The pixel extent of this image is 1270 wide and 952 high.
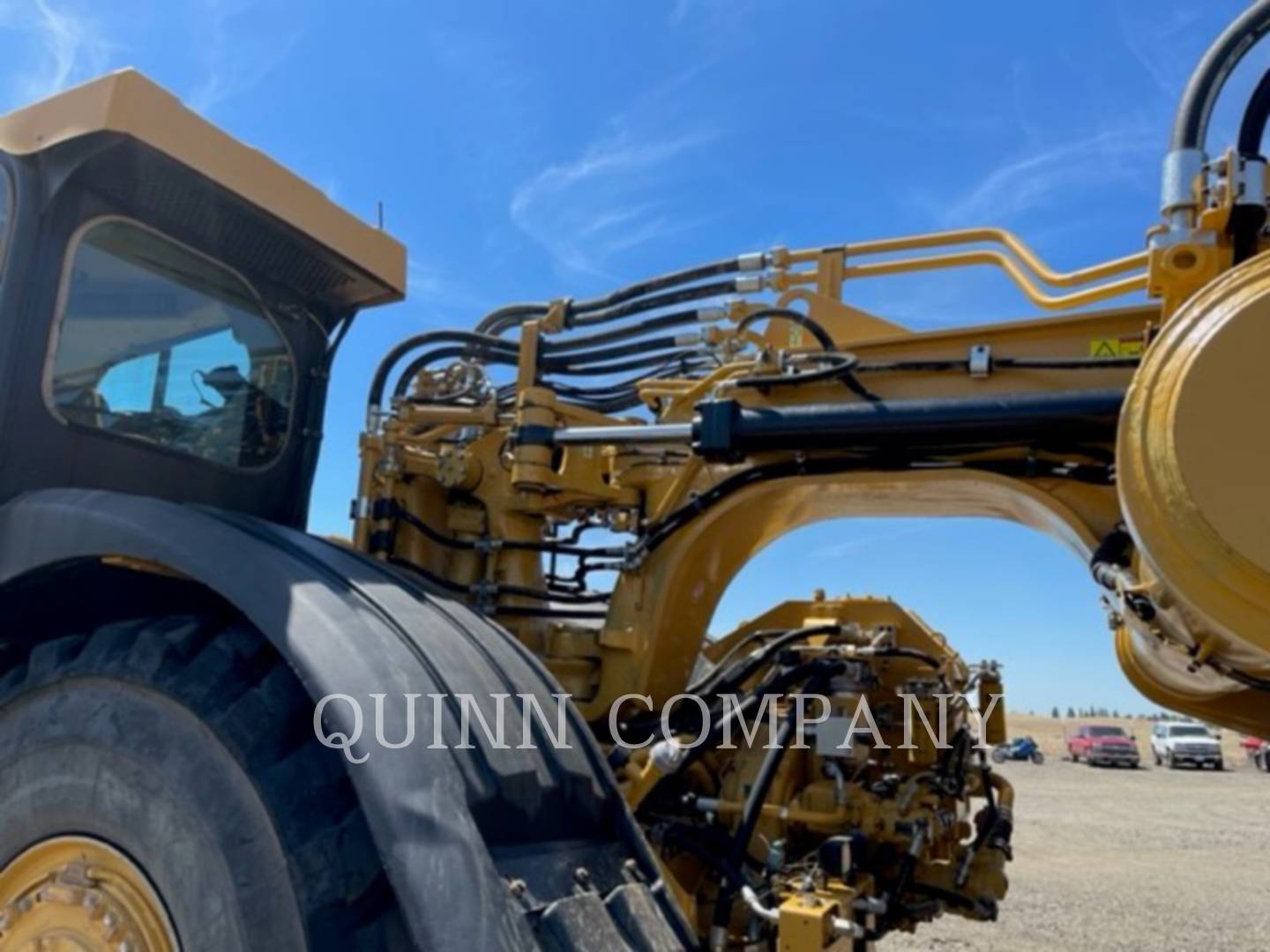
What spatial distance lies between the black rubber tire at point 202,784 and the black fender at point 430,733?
15 centimetres

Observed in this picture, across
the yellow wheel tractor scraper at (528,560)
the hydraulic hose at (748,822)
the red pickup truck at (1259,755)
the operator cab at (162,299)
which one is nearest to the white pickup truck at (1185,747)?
the red pickup truck at (1259,755)

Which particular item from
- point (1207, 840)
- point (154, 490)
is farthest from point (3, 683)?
point (1207, 840)

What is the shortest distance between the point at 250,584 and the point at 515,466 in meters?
2.14

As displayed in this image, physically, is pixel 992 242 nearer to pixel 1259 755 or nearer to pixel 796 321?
pixel 796 321

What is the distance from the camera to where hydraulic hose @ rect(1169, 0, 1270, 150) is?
2.41 m

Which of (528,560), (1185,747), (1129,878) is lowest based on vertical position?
(1129,878)

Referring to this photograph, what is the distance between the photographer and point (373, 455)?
444cm

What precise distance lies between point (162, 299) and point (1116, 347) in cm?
264

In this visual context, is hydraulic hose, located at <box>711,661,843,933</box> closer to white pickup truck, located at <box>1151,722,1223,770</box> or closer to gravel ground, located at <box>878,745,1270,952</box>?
gravel ground, located at <box>878,745,1270,952</box>

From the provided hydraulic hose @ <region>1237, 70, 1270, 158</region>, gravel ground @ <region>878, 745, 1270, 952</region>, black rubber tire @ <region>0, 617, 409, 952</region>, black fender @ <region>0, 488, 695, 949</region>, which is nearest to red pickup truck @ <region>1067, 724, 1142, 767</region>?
gravel ground @ <region>878, 745, 1270, 952</region>

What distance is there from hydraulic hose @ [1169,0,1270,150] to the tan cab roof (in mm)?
2213

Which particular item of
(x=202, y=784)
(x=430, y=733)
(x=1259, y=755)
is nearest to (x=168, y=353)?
(x=202, y=784)

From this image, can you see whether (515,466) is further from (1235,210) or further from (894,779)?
(1235,210)

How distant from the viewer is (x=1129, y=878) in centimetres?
1026
